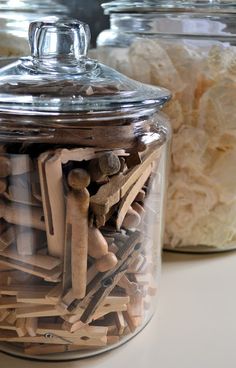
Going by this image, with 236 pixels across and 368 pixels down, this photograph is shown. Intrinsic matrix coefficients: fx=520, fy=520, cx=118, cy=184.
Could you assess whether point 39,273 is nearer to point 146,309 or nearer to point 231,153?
point 146,309

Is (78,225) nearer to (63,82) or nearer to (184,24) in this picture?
(63,82)

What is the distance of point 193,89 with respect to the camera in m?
0.55

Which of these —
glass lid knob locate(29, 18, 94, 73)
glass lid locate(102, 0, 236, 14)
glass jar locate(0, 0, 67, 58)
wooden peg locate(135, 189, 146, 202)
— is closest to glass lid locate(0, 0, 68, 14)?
glass jar locate(0, 0, 67, 58)

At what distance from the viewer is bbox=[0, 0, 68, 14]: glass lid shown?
0.62 metres

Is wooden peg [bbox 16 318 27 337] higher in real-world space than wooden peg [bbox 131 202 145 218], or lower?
lower

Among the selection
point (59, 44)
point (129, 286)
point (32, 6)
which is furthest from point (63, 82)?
point (32, 6)

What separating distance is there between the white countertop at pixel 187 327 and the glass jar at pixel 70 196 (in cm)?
2

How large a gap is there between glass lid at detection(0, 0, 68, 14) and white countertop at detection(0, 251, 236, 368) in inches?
13.7

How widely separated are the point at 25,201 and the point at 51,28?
0.14m

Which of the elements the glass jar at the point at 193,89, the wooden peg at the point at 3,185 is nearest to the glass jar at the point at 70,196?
the wooden peg at the point at 3,185

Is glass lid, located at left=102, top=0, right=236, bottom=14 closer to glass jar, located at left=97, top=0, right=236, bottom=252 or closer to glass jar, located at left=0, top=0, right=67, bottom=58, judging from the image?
glass jar, located at left=97, top=0, right=236, bottom=252

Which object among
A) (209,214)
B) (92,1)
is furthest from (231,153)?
(92,1)

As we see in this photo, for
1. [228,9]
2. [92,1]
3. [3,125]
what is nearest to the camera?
[3,125]

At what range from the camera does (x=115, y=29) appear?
0.63m
